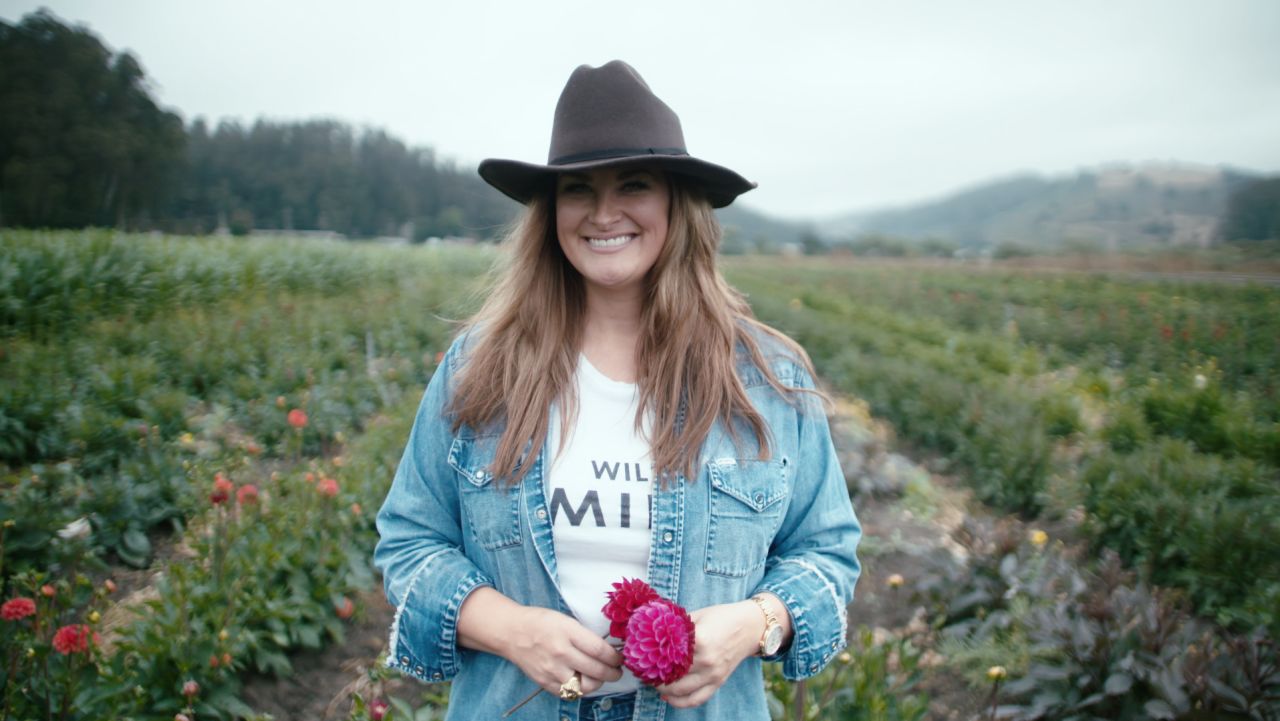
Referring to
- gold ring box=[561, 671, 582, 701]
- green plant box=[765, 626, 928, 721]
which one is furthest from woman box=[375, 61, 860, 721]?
green plant box=[765, 626, 928, 721]

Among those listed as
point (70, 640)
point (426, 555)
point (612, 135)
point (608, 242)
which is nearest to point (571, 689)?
point (426, 555)

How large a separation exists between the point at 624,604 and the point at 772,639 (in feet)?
1.13

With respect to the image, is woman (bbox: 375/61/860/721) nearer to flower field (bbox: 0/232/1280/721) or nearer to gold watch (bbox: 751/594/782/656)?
gold watch (bbox: 751/594/782/656)

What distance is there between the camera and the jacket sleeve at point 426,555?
1182 millimetres

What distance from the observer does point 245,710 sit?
2.26 meters

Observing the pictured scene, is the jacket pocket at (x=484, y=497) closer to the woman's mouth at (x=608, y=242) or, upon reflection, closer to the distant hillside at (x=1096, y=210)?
the woman's mouth at (x=608, y=242)

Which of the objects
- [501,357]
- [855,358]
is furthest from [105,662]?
[855,358]

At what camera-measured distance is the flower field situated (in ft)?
7.08

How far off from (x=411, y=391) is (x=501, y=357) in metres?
5.38

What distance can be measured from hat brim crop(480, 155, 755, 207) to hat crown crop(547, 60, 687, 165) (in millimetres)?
34

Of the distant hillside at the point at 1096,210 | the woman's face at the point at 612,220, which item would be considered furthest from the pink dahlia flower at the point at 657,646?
the distant hillside at the point at 1096,210

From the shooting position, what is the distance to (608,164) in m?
1.18

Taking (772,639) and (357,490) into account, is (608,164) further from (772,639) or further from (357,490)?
(357,490)

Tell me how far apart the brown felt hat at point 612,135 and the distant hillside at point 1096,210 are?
28.4 ft
